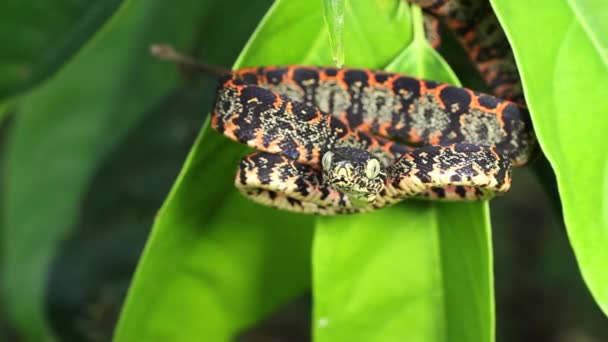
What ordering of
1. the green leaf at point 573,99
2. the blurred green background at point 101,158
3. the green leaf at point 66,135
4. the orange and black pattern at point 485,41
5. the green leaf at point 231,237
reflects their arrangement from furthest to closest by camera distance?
the green leaf at point 66,135 → the blurred green background at point 101,158 → the orange and black pattern at point 485,41 → the green leaf at point 231,237 → the green leaf at point 573,99

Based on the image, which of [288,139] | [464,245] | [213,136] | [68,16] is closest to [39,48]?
[68,16]

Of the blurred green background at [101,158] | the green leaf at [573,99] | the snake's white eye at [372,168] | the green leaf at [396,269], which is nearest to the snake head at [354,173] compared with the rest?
the snake's white eye at [372,168]

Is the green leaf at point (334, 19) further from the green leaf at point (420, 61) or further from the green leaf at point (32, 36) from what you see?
the green leaf at point (32, 36)

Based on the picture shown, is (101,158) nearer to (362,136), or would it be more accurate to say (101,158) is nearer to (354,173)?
(362,136)

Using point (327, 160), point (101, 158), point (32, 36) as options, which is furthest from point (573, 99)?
point (101, 158)

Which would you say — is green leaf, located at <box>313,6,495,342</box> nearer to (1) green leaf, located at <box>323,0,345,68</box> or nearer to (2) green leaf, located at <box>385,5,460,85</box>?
(2) green leaf, located at <box>385,5,460,85</box>

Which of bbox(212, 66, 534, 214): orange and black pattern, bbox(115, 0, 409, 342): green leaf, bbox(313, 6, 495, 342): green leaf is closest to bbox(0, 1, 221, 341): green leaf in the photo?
bbox(115, 0, 409, 342): green leaf
